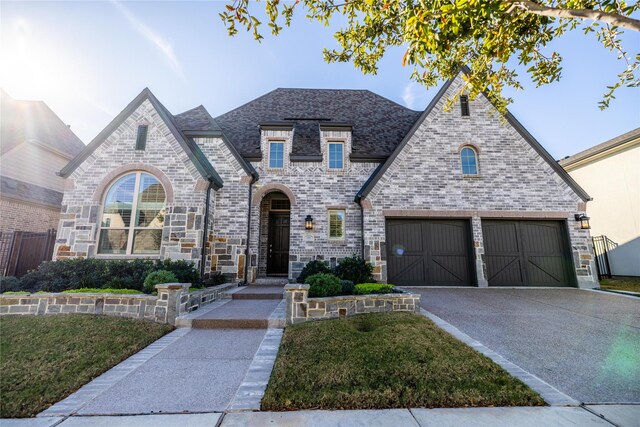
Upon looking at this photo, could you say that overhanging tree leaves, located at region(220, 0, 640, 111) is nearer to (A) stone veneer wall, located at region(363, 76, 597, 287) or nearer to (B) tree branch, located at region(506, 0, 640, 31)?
(B) tree branch, located at region(506, 0, 640, 31)

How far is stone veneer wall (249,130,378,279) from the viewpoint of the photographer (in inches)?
420

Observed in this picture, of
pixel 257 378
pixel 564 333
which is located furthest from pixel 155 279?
pixel 564 333

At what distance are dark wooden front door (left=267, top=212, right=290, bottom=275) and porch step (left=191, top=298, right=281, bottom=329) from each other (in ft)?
16.3

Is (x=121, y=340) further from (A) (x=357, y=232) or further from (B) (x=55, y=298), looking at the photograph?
(A) (x=357, y=232)

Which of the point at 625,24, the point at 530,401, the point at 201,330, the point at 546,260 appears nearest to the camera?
the point at 530,401

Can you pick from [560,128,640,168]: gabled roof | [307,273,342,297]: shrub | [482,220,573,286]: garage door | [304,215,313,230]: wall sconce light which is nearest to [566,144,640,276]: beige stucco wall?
[560,128,640,168]: gabled roof

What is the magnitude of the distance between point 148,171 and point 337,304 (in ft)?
25.2

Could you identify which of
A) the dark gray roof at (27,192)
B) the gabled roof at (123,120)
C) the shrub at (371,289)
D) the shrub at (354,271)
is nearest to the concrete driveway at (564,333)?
the shrub at (371,289)

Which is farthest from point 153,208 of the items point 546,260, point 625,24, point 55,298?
point 546,260

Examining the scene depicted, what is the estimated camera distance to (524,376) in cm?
330

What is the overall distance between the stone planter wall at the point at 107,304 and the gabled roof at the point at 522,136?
7.26 meters

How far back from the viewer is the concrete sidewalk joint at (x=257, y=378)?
9.25ft

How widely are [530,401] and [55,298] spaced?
8584mm

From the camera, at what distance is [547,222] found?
34.4 ft
